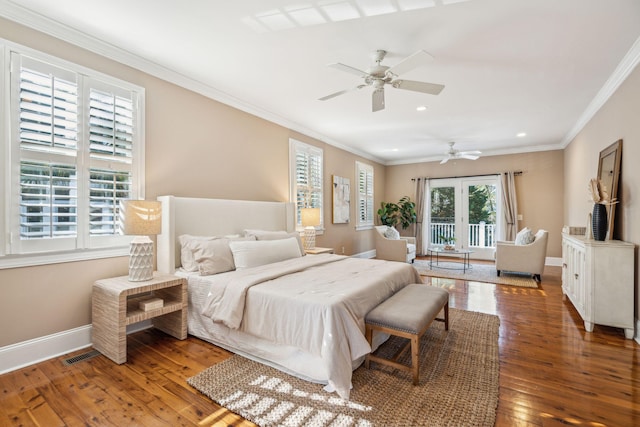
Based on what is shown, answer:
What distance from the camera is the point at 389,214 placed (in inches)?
322

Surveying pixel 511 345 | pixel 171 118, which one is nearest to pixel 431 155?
pixel 511 345

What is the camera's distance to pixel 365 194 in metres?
7.74

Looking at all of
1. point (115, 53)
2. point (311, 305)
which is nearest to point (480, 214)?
point (311, 305)

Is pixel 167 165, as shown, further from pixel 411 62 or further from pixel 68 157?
pixel 411 62

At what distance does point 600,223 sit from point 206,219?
4382 mm

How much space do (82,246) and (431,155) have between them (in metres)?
7.59

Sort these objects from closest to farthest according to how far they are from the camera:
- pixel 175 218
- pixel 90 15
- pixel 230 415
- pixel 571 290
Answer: pixel 230 415 → pixel 90 15 → pixel 175 218 → pixel 571 290

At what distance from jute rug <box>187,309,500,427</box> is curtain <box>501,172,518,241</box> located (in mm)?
5390

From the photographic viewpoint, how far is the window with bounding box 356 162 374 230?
742cm

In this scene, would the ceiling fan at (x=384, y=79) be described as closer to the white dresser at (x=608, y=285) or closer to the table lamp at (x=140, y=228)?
the table lamp at (x=140, y=228)

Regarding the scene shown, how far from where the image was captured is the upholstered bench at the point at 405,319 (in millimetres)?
2123

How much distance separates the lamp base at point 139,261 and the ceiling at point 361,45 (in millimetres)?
1855

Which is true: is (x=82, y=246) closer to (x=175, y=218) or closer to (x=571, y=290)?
(x=175, y=218)

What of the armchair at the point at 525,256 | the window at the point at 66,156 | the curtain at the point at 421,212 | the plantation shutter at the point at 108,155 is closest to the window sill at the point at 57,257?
the window at the point at 66,156
